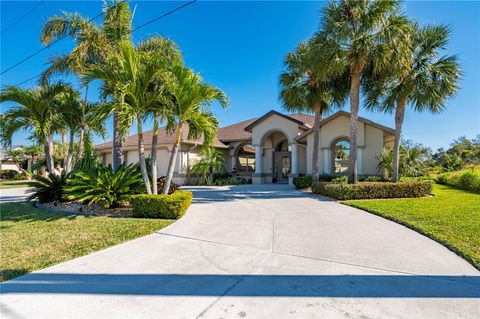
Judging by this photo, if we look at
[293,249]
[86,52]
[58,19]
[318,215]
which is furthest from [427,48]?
[58,19]

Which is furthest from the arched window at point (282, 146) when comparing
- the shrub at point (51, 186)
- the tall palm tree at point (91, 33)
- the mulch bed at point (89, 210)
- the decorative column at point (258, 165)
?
the shrub at point (51, 186)

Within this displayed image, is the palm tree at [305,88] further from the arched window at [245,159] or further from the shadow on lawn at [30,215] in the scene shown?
the shadow on lawn at [30,215]

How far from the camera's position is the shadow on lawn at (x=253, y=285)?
355cm

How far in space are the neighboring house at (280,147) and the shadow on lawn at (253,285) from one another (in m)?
14.7

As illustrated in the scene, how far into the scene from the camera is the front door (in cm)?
2327

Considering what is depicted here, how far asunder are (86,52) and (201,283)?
36.8 ft

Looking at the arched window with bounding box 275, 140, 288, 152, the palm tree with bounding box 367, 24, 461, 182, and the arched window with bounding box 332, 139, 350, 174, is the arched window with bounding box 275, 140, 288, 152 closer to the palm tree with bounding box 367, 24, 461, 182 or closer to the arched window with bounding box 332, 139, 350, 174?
the arched window with bounding box 332, 139, 350, 174

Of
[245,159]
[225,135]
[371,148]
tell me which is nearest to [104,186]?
[371,148]

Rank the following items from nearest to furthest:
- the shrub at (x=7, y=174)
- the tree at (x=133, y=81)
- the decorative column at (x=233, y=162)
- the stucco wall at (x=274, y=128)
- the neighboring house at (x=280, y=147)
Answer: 1. the tree at (x=133, y=81)
2. the neighboring house at (x=280, y=147)
3. the stucco wall at (x=274, y=128)
4. the decorative column at (x=233, y=162)
5. the shrub at (x=7, y=174)

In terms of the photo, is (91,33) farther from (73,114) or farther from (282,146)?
(282,146)

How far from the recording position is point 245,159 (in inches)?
1034

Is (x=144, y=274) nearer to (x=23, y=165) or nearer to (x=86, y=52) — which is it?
(x=86, y=52)

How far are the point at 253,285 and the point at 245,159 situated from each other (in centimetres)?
2259

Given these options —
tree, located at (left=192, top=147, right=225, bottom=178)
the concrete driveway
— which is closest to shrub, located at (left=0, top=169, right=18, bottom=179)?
tree, located at (left=192, top=147, right=225, bottom=178)
